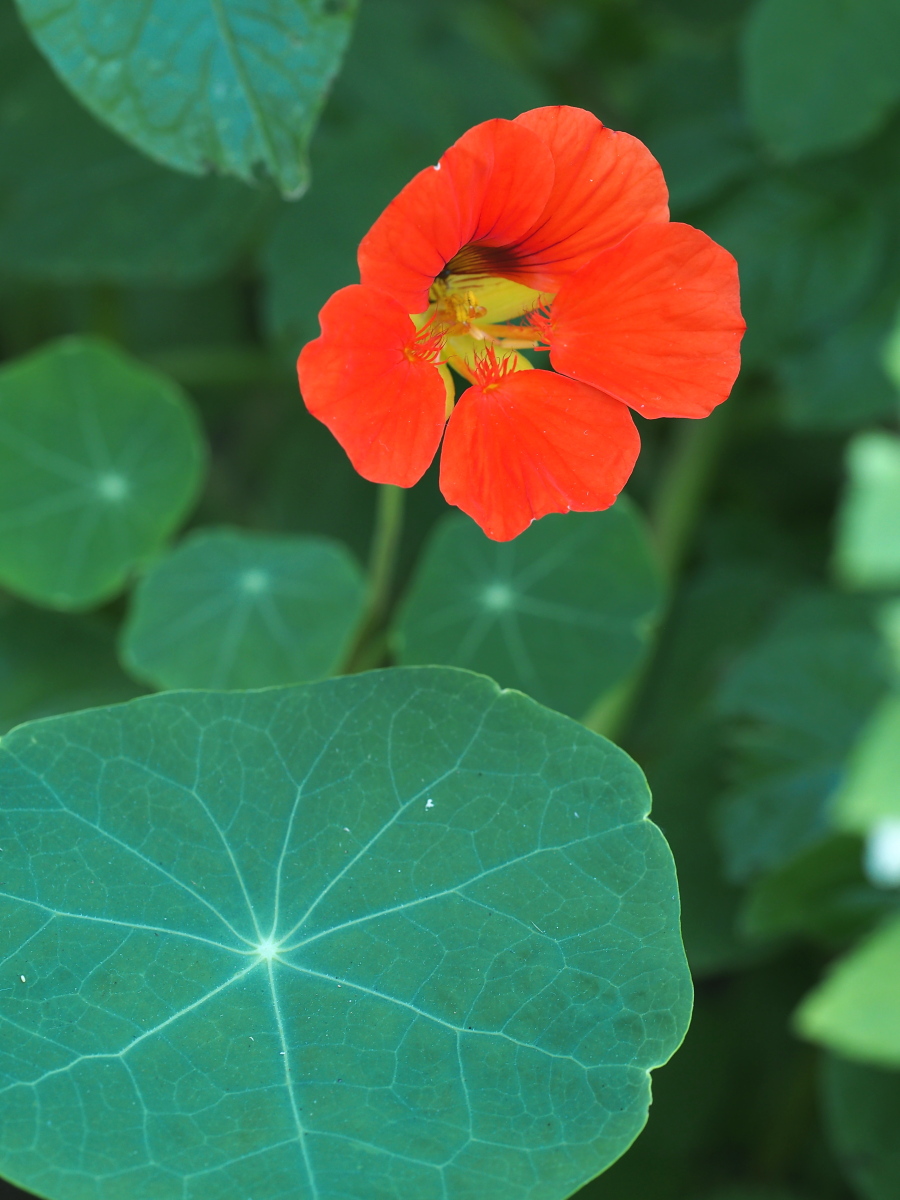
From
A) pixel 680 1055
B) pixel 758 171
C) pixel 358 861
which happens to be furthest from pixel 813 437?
pixel 358 861

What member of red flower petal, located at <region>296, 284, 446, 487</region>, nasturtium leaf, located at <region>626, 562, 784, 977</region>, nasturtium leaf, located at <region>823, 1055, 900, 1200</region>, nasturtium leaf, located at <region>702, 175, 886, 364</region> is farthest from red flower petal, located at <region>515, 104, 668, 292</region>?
nasturtium leaf, located at <region>823, 1055, 900, 1200</region>

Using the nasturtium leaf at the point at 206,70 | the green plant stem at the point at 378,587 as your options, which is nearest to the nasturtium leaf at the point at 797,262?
the green plant stem at the point at 378,587

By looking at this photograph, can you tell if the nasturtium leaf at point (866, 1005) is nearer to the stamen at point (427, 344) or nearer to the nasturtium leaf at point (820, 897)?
the nasturtium leaf at point (820, 897)

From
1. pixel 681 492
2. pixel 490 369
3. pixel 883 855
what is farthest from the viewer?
pixel 681 492

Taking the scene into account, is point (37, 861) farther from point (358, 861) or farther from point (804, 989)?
point (804, 989)

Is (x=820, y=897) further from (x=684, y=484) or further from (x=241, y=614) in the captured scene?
(x=241, y=614)

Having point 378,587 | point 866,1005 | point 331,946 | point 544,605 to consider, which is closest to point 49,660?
point 378,587
